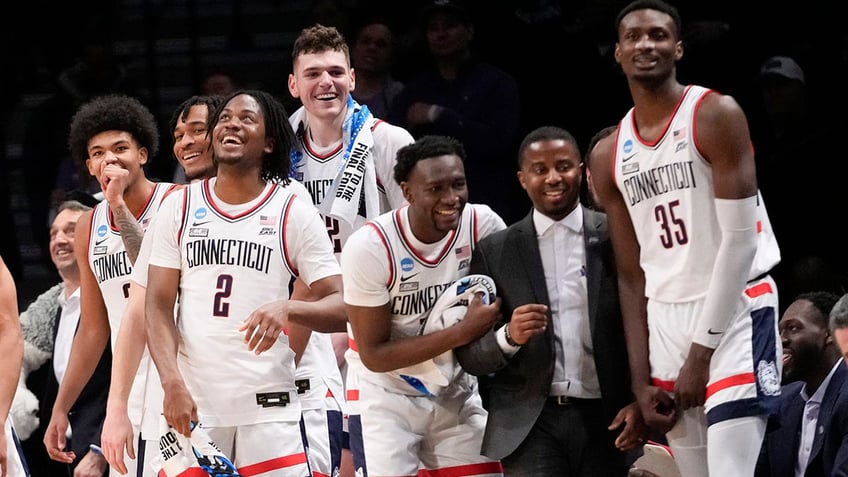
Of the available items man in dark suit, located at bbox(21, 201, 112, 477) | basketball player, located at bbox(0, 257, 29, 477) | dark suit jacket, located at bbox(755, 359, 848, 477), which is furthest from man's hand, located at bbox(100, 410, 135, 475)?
dark suit jacket, located at bbox(755, 359, 848, 477)

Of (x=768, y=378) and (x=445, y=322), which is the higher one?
(x=445, y=322)

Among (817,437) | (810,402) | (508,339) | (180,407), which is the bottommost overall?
(817,437)

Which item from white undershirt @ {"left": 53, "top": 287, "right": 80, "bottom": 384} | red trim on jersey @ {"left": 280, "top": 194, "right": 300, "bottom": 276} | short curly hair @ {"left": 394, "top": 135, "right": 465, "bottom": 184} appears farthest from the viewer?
white undershirt @ {"left": 53, "top": 287, "right": 80, "bottom": 384}

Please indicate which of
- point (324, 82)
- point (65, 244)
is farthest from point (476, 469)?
point (65, 244)

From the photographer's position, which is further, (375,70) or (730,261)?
(375,70)

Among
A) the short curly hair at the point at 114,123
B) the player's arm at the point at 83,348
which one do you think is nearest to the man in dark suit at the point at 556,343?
the player's arm at the point at 83,348

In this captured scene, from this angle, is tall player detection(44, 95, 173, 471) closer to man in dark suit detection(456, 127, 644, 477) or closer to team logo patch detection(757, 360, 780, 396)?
man in dark suit detection(456, 127, 644, 477)

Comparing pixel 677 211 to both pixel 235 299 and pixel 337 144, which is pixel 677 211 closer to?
pixel 235 299

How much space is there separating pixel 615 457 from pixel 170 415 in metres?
1.57

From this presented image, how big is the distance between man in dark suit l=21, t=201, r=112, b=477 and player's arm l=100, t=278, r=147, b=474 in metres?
1.00

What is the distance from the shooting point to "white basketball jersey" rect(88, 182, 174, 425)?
543 cm

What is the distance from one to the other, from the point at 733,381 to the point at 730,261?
0.38 m

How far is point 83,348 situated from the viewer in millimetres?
5547

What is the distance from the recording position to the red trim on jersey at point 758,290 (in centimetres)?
434
